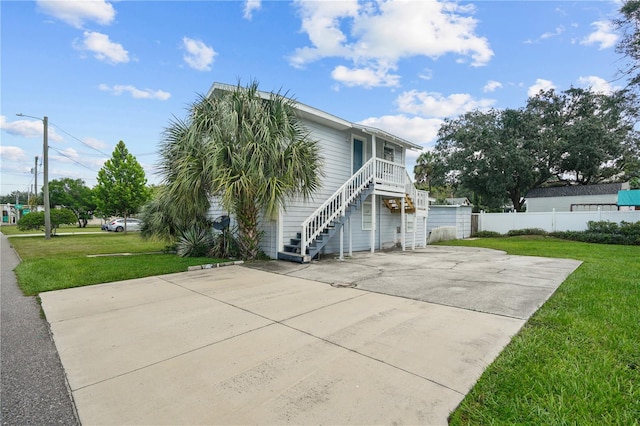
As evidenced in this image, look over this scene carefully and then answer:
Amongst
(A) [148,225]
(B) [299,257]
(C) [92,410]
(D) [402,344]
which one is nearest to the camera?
(C) [92,410]

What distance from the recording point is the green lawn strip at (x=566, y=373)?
2016 mm

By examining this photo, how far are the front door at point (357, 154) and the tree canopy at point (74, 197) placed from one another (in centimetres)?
3449

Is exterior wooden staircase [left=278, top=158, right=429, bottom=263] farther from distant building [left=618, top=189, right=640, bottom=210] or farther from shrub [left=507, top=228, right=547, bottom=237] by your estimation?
distant building [left=618, top=189, right=640, bottom=210]

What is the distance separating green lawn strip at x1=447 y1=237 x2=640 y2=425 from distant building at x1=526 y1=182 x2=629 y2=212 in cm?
2474

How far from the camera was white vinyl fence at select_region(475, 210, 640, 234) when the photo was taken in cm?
1570

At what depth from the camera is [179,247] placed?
1005 centimetres

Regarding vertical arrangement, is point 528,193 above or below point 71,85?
below

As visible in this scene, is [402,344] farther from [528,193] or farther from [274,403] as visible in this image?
[528,193]

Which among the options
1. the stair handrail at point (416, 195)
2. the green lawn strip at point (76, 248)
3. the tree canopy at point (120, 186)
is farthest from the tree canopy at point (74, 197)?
the stair handrail at point (416, 195)

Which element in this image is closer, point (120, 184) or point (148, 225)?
point (148, 225)

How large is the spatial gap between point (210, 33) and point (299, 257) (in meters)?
8.24

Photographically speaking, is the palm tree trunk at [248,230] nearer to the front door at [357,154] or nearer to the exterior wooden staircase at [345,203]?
the exterior wooden staircase at [345,203]

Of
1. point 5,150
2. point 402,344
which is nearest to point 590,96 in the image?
point 402,344

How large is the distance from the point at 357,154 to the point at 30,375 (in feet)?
37.3
